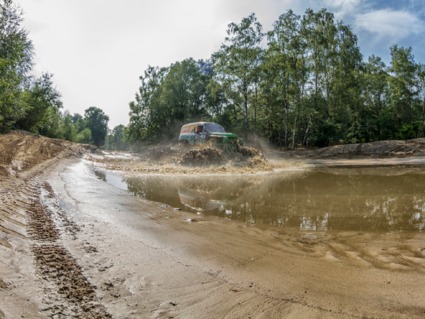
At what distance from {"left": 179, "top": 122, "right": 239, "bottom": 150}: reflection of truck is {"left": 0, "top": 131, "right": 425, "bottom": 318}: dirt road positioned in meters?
12.3

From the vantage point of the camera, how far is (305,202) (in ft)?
23.4

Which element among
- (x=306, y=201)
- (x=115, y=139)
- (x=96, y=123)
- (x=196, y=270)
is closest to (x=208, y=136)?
(x=306, y=201)

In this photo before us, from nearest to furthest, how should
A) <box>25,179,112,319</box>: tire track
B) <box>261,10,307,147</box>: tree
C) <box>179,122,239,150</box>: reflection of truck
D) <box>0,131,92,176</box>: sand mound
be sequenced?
<box>25,179,112,319</box>: tire track → <box>0,131,92,176</box>: sand mound → <box>179,122,239,150</box>: reflection of truck → <box>261,10,307,147</box>: tree

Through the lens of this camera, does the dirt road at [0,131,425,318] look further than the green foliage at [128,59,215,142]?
No

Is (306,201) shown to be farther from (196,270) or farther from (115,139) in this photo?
(115,139)

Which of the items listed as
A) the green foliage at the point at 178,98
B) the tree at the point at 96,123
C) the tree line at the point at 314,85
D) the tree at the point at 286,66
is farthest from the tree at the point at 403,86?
the tree at the point at 96,123

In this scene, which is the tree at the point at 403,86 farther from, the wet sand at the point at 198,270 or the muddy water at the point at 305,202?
the wet sand at the point at 198,270

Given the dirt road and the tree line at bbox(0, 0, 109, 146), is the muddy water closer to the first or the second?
the dirt road

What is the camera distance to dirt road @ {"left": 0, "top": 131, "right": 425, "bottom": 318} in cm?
243

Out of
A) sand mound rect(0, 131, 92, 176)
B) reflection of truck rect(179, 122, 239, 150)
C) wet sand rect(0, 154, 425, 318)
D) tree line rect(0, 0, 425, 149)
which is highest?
tree line rect(0, 0, 425, 149)

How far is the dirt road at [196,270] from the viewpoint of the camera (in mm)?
2434

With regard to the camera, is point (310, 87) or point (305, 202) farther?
point (310, 87)

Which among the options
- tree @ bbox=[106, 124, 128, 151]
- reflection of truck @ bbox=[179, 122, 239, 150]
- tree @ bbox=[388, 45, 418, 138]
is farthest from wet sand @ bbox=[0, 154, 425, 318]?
tree @ bbox=[106, 124, 128, 151]

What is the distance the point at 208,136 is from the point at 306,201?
40.3ft
